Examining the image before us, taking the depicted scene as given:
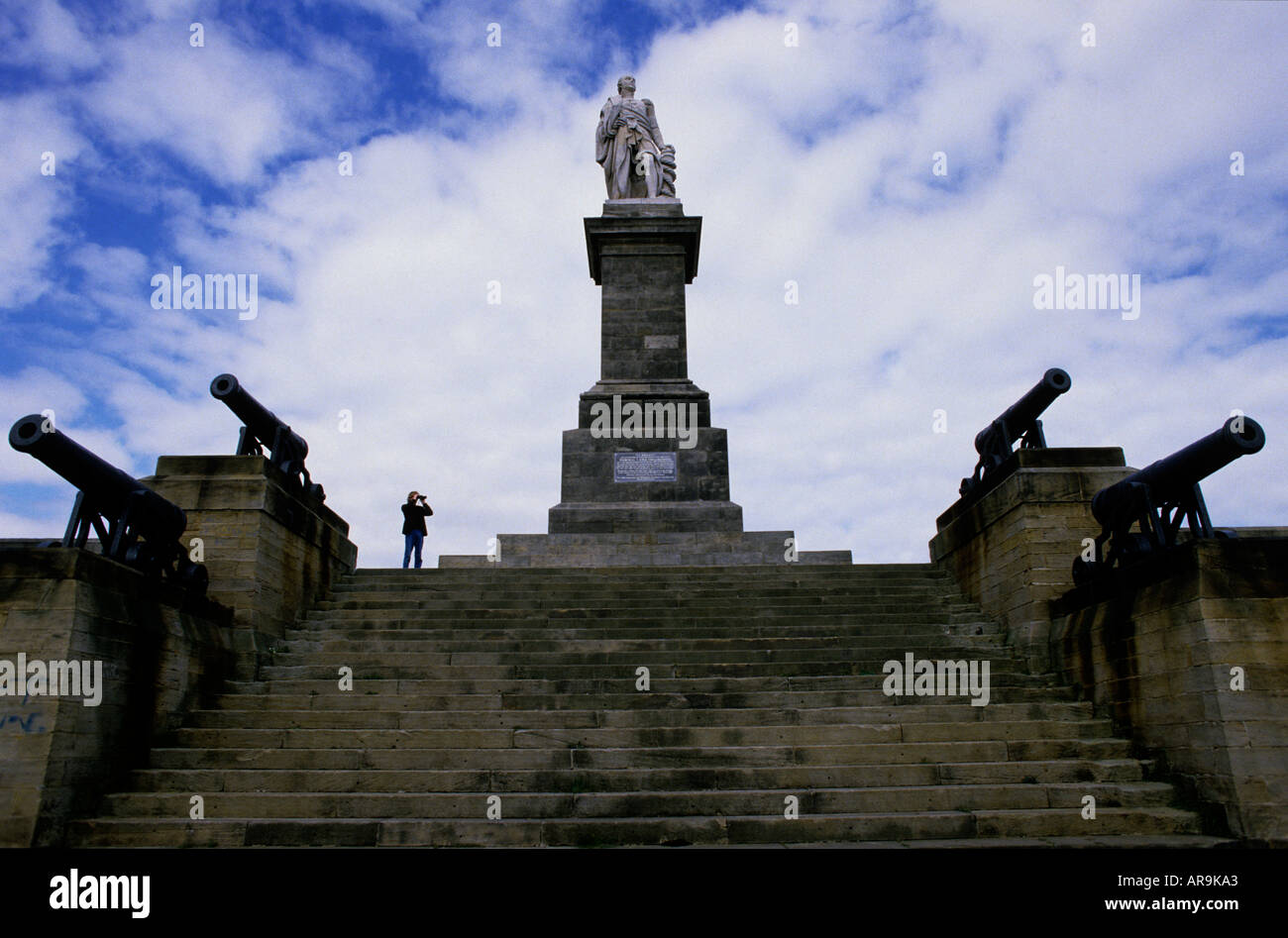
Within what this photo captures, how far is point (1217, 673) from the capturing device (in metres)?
6.62

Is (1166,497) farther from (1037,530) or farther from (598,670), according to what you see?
(598,670)

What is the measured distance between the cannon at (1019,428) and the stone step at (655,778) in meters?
4.35

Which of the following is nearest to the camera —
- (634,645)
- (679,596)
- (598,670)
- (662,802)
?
(662,802)

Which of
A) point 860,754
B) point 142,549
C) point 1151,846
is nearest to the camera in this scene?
point 1151,846

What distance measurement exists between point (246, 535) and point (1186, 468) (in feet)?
32.7

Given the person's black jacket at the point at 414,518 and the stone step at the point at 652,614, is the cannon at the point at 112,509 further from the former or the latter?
the person's black jacket at the point at 414,518

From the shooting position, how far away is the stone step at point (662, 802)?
6746mm

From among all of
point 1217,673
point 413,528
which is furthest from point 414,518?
point 1217,673

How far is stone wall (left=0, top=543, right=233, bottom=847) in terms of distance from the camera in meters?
6.47

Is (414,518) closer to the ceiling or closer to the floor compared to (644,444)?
closer to the floor
